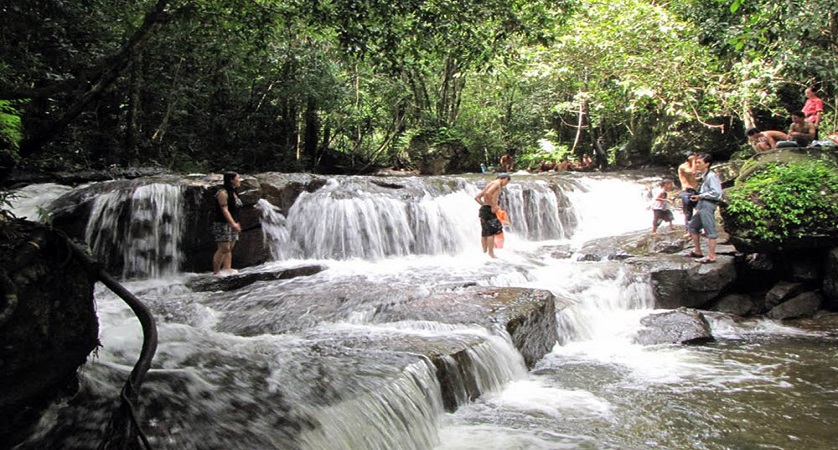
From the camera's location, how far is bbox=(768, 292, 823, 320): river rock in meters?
7.80

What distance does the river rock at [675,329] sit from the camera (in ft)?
21.7

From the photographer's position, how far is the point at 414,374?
416cm

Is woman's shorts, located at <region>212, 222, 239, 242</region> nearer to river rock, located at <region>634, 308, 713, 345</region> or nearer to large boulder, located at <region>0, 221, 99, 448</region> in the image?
large boulder, located at <region>0, 221, 99, 448</region>

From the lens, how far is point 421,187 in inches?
495

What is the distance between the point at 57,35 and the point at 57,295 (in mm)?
10600

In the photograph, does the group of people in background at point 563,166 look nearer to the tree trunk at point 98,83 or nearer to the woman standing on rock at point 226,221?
the woman standing on rock at point 226,221

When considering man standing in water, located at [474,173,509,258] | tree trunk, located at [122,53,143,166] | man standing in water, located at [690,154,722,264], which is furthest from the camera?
tree trunk, located at [122,53,143,166]

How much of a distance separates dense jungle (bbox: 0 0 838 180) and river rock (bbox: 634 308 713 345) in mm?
3665

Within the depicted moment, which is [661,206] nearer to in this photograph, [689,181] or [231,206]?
[689,181]

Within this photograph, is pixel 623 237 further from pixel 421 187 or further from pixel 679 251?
pixel 421 187

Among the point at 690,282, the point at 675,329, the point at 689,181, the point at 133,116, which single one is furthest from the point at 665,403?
the point at 133,116

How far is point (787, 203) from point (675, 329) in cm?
353

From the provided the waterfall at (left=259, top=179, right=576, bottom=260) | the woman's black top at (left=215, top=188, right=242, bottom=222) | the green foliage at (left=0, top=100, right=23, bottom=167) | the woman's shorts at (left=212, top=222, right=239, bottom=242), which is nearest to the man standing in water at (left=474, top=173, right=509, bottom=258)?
A: the waterfall at (left=259, top=179, right=576, bottom=260)

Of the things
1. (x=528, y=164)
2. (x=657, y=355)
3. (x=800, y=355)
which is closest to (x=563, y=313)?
(x=657, y=355)
